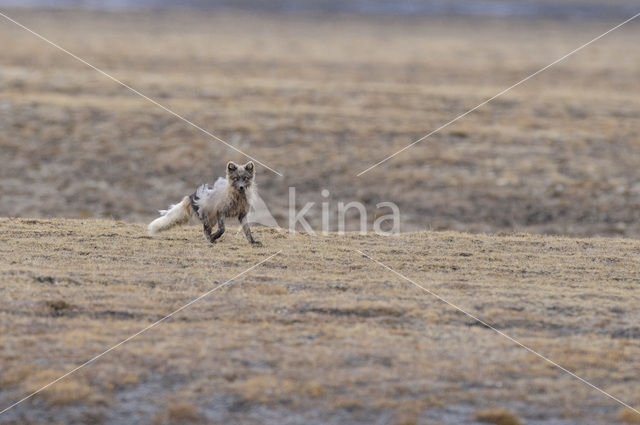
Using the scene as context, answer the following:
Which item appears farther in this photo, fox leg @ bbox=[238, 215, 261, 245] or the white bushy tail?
the white bushy tail

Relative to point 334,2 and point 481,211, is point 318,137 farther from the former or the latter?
point 334,2

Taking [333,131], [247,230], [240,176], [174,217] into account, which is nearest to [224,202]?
[240,176]

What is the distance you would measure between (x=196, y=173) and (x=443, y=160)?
8756 mm

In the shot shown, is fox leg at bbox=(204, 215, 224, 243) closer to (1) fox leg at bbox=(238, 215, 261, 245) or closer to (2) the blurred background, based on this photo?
(1) fox leg at bbox=(238, 215, 261, 245)

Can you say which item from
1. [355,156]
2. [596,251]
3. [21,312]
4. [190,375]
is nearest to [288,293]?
[190,375]

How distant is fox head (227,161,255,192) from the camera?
14242mm

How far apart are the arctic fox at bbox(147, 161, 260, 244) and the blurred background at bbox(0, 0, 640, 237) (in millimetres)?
→ 10598

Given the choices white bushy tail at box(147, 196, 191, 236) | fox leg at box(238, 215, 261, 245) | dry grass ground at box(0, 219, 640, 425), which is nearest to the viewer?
dry grass ground at box(0, 219, 640, 425)

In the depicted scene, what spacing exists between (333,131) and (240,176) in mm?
20097

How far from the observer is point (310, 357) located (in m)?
10.3

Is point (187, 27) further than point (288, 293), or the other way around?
A: point (187, 27)

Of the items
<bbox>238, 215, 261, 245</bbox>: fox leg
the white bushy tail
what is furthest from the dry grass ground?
the white bushy tail

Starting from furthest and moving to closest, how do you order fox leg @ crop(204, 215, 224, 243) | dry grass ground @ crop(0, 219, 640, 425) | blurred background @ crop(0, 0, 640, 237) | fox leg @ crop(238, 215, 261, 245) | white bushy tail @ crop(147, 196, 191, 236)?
blurred background @ crop(0, 0, 640, 237)
white bushy tail @ crop(147, 196, 191, 236)
fox leg @ crop(238, 215, 261, 245)
fox leg @ crop(204, 215, 224, 243)
dry grass ground @ crop(0, 219, 640, 425)

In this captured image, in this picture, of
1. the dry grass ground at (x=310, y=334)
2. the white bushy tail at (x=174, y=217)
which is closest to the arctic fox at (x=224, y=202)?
the white bushy tail at (x=174, y=217)
